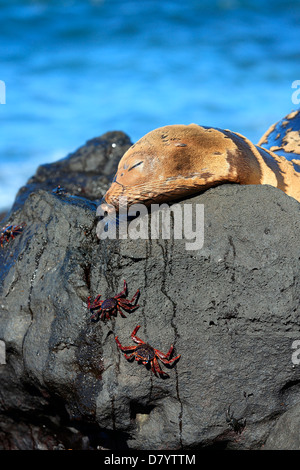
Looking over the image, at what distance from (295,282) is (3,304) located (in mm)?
2352

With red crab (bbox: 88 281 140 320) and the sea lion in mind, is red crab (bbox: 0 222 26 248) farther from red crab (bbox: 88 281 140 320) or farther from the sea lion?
red crab (bbox: 88 281 140 320)

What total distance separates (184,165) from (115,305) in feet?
3.88

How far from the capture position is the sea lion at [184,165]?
11.1ft

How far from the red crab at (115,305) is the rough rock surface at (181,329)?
5cm

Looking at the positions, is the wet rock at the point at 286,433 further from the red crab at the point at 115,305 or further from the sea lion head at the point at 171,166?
the sea lion head at the point at 171,166

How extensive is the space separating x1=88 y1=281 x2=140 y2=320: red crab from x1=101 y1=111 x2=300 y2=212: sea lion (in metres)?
0.75

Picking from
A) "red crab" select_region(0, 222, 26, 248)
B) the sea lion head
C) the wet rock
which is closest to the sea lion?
A: the sea lion head

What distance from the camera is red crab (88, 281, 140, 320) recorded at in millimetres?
3197

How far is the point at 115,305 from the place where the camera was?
10.5 feet

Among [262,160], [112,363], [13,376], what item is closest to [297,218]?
[262,160]

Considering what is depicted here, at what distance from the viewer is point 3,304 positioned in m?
3.73

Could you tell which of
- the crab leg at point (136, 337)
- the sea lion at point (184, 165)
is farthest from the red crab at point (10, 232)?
the crab leg at point (136, 337)

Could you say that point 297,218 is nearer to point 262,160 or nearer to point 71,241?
point 262,160

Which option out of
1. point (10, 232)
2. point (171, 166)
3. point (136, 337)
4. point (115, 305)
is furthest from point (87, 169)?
point (136, 337)
